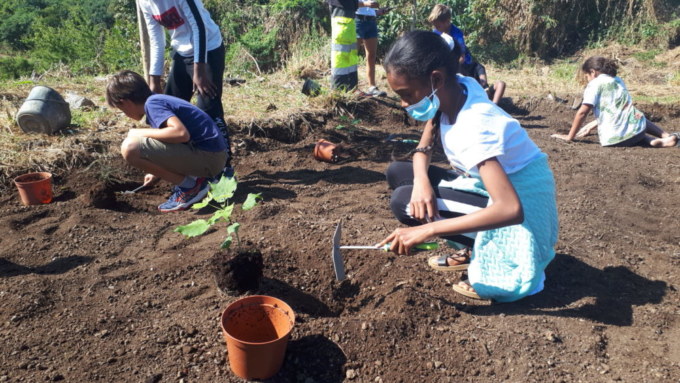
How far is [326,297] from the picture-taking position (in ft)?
8.78

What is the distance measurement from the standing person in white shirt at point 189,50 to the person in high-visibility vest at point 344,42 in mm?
2506

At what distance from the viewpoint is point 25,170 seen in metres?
4.05

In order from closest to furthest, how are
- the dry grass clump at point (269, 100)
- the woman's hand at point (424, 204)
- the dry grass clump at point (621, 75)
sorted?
the woman's hand at point (424, 204)
the dry grass clump at point (269, 100)
the dry grass clump at point (621, 75)

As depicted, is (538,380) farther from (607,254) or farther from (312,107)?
(312,107)

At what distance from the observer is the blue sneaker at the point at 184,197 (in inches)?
144

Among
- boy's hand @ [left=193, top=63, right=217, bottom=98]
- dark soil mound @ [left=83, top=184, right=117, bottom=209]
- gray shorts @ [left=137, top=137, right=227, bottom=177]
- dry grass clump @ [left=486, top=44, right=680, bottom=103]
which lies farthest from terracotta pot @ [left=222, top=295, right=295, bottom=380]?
dry grass clump @ [left=486, top=44, right=680, bottom=103]

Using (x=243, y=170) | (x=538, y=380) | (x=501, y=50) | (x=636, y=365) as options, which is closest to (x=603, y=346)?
(x=636, y=365)

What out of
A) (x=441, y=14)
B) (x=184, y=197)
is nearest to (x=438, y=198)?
(x=184, y=197)

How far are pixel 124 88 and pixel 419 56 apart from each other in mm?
2161

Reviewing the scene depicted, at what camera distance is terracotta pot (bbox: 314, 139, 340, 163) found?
15.3ft

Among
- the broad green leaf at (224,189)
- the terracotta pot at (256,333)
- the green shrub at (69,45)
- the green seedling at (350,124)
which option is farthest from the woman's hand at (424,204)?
the green shrub at (69,45)

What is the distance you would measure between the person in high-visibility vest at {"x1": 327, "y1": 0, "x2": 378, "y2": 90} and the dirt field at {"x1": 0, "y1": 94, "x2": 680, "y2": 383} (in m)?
2.69

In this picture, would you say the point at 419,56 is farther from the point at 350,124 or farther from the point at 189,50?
the point at 350,124

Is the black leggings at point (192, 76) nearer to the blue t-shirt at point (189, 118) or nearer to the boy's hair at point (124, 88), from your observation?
the blue t-shirt at point (189, 118)
